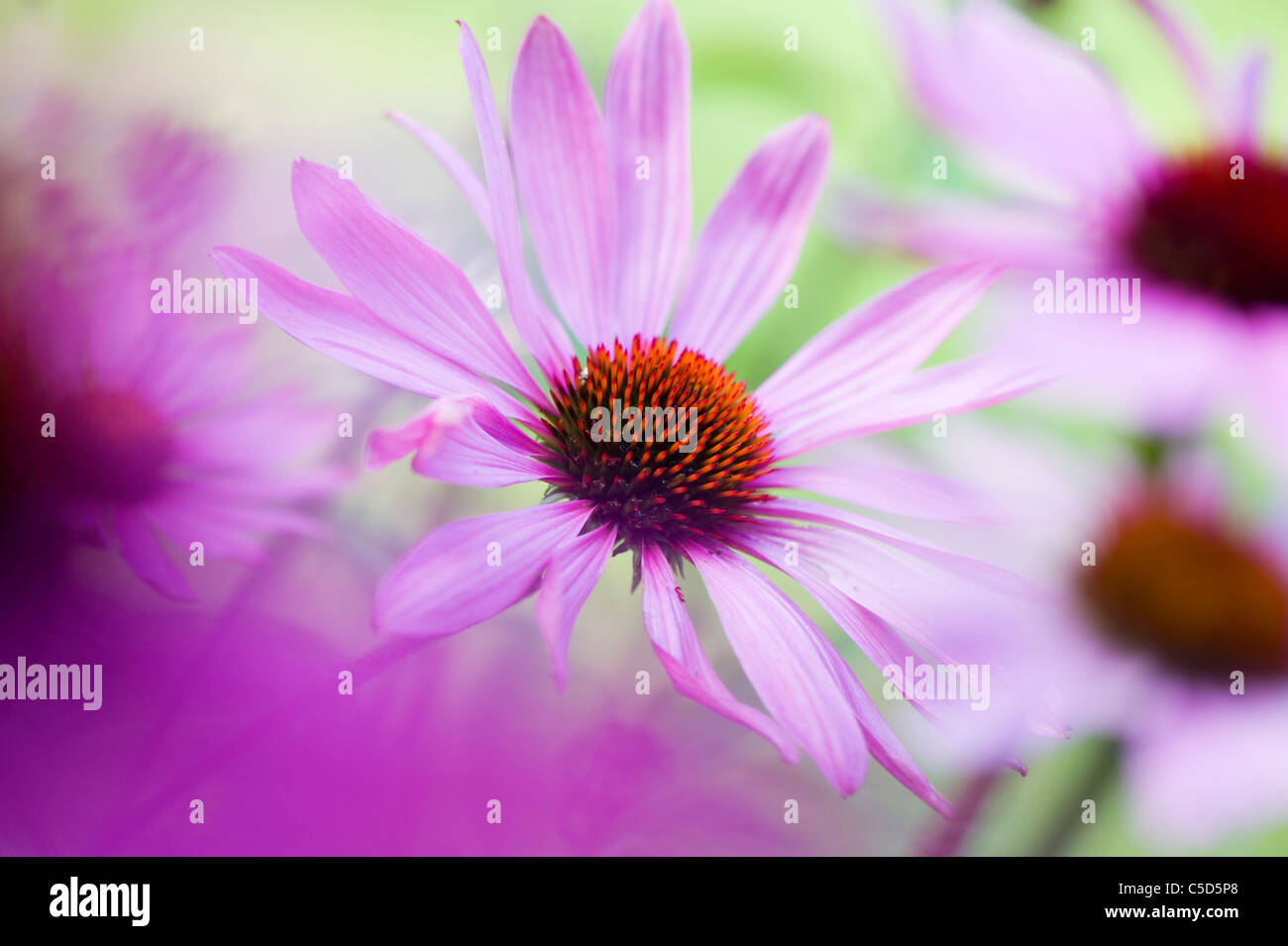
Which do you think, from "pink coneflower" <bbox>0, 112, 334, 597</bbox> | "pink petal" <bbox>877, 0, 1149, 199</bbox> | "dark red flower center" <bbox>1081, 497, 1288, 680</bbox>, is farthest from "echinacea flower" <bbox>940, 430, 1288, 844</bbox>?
"pink coneflower" <bbox>0, 112, 334, 597</bbox>

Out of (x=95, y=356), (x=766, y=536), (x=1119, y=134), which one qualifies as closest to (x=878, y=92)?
(x=1119, y=134)

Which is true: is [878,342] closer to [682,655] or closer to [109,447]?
[682,655]

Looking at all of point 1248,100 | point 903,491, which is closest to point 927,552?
point 903,491

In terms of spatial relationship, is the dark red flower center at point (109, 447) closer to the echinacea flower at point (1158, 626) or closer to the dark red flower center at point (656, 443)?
the dark red flower center at point (656, 443)

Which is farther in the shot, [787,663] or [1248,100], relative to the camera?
[1248,100]

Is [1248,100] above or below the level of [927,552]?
above

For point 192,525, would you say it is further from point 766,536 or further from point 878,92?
point 878,92
